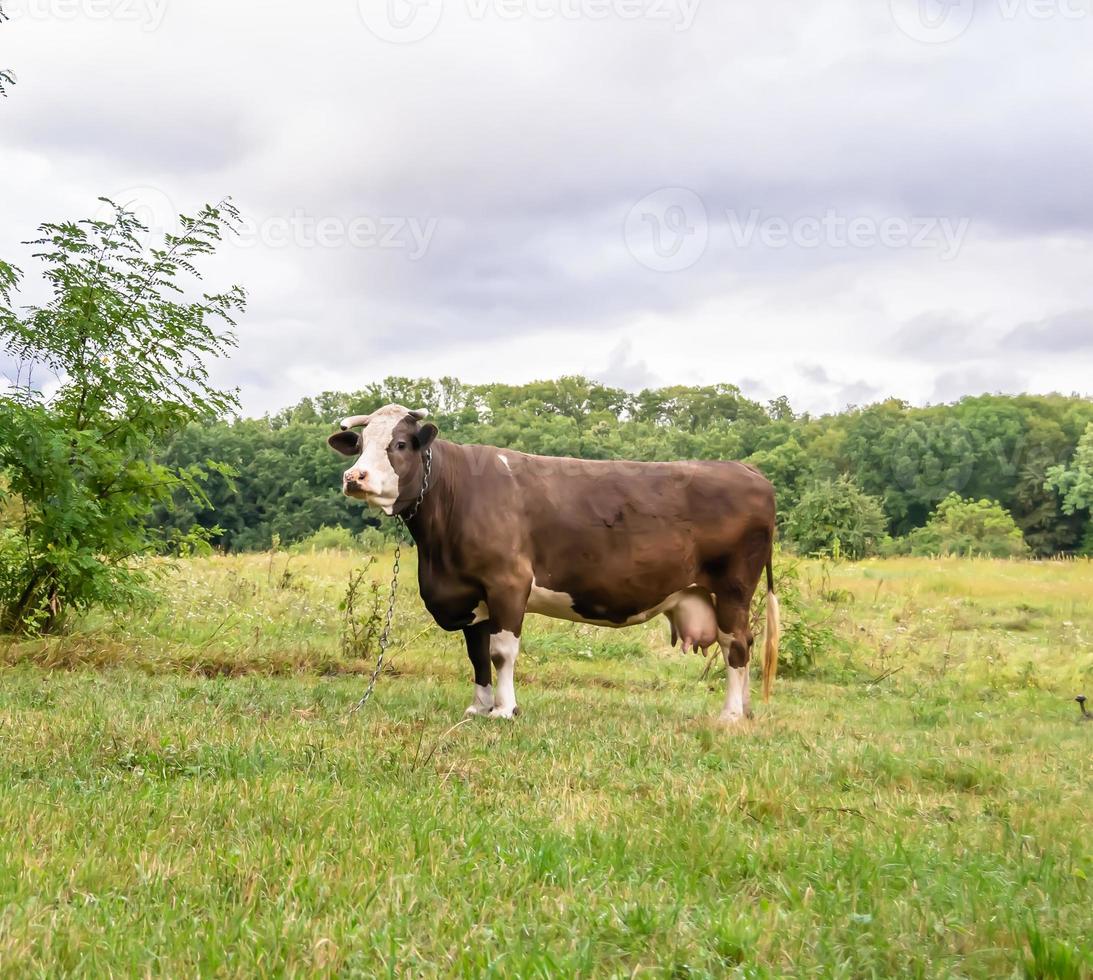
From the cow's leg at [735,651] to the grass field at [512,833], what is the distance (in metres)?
0.36

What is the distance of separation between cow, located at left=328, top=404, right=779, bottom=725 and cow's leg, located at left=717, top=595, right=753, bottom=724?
0.01 m

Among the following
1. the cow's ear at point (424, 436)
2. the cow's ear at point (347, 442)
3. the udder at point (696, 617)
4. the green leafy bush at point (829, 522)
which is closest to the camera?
the cow's ear at point (424, 436)

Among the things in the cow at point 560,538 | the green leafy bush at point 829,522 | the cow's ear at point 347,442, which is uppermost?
the green leafy bush at point 829,522

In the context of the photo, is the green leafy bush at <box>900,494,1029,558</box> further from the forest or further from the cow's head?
the cow's head

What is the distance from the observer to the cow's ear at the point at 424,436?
739 cm

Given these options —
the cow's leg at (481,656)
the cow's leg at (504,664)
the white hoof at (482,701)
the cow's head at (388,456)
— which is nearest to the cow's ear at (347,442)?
the cow's head at (388,456)

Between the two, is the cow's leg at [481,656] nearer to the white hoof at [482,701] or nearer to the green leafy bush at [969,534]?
the white hoof at [482,701]

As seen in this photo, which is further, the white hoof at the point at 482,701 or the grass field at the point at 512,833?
the white hoof at the point at 482,701

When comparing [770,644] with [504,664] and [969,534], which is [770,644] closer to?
[504,664]

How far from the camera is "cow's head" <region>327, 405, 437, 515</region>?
7.08 meters

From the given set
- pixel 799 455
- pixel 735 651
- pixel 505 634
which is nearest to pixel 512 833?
pixel 505 634

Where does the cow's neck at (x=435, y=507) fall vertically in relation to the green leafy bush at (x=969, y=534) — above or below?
below

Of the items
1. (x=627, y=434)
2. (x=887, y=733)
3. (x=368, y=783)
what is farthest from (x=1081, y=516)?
(x=368, y=783)

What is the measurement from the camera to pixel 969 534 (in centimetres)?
5550
